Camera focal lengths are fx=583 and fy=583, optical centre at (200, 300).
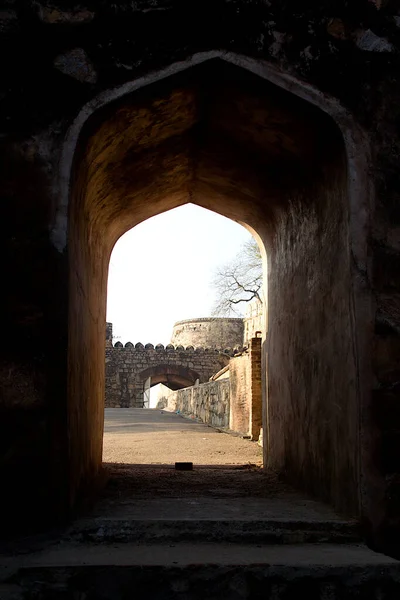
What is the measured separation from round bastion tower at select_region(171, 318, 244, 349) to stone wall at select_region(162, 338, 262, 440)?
11114 mm

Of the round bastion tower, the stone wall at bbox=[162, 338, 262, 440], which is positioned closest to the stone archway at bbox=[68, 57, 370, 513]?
the stone wall at bbox=[162, 338, 262, 440]

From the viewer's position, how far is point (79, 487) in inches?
101

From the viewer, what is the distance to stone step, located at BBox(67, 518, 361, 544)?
227cm

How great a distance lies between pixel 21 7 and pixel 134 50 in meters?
0.52

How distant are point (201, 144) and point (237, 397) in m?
8.91

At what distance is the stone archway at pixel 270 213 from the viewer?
2.54 meters

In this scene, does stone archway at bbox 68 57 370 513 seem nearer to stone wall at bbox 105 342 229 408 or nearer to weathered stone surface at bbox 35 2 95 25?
weathered stone surface at bbox 35 2 95 25

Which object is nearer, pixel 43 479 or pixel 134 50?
pixel 43 479

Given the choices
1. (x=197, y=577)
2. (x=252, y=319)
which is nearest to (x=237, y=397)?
(x=197, y=577)

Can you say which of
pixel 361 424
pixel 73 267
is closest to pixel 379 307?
pixel 361 424

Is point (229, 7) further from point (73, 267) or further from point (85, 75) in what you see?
point (73, 267)

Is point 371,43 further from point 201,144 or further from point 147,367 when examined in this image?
point 147,367

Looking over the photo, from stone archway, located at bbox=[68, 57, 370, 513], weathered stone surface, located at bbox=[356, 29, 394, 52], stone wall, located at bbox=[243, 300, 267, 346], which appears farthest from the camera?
stone wall, located at bbox=[243, 300, 267, 346]

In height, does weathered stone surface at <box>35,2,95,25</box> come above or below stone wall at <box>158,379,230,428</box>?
above
